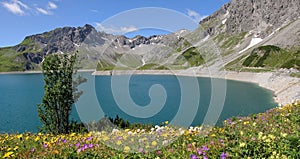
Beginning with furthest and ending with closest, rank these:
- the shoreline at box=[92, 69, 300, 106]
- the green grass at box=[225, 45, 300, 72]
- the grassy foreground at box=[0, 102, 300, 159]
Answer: the green grass at box=[225, 45, 300, 72]
the shoreline at box=[92, 69, 300, 106]
the grassy foreground at box=[0, 102, 300, 159]

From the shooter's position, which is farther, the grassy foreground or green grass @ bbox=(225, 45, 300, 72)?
green grass @ bbox=(225, 45, 300, 72)

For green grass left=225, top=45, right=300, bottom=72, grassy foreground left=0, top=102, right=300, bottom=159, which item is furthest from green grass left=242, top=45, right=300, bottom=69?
grassy foreground left=0, top=102, right=300, bottom=159

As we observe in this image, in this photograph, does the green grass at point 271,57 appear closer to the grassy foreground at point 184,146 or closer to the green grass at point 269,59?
the green grass at point 269,59

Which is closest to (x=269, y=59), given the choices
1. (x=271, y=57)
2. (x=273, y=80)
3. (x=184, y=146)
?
(x=271, y=57)

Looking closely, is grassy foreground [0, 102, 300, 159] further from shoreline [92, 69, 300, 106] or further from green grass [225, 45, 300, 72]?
green grass [225, 45, 300, 72]

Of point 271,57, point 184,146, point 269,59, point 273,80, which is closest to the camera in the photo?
point 184,146

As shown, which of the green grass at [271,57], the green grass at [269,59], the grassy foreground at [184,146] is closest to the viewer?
the grassy foreground at [184,146]

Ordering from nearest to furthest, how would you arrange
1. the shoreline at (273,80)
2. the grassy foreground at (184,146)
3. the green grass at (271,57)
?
the grassy foreground at (184,146) < the shoreline at (273,80) < the green grass at (271,57)

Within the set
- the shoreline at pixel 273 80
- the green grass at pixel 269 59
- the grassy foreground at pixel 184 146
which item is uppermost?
the green grass at pixel 269 59

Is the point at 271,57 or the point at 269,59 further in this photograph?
the point at 271,57

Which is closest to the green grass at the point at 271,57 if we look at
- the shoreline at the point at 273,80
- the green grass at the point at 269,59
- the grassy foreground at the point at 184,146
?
the green grass at the point at 269,59

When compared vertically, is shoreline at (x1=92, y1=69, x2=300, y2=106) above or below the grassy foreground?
above

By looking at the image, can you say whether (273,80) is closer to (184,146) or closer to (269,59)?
(269,59)

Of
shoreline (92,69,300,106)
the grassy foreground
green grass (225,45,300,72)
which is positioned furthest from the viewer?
green grass (225,45,300,72)
